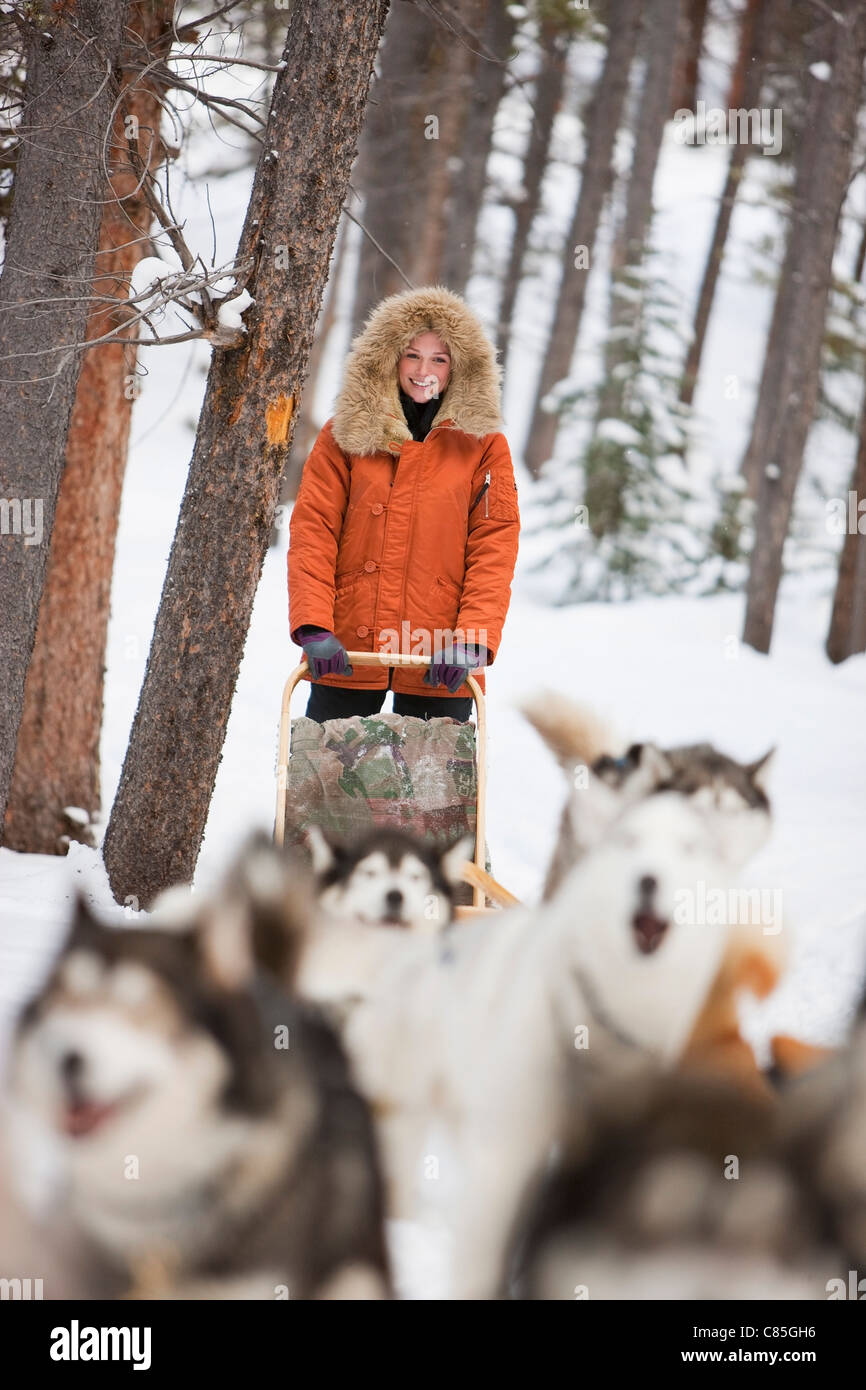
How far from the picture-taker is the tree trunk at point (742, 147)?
48.8 feet

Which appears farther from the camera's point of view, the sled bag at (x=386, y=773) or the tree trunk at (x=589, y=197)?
the tree trunk at (x=589, y=197)

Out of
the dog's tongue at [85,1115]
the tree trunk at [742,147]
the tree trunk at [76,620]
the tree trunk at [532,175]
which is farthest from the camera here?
the tree trunk at [532,175]

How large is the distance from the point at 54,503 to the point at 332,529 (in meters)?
1.10

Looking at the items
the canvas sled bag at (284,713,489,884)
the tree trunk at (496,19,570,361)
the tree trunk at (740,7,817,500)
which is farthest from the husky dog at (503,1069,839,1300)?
the tree trunk at (496,19,570,361)

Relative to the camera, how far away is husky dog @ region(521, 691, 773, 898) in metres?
0.76

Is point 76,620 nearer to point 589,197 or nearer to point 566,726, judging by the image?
point 566,726

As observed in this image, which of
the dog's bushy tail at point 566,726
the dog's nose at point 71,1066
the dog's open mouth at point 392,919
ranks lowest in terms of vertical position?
the dog's nose at point 71,1066

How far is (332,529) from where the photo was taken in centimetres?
316

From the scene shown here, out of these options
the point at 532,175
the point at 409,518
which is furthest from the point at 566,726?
the point at 532,175

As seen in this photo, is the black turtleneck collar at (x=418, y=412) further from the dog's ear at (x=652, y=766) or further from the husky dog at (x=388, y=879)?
the dog's ear at (x=652, y=766)

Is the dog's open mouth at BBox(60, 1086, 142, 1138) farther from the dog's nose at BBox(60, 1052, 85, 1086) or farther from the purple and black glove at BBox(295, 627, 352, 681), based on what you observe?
the purple and black glove at BBox(295, 627, 352, 681)

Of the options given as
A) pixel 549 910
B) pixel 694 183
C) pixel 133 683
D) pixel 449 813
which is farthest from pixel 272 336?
pixel 694 183

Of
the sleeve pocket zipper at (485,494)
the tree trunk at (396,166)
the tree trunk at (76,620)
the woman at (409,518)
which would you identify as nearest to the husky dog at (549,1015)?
the woman at (409,518)

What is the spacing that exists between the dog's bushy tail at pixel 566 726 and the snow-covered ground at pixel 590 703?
0.03 meters
